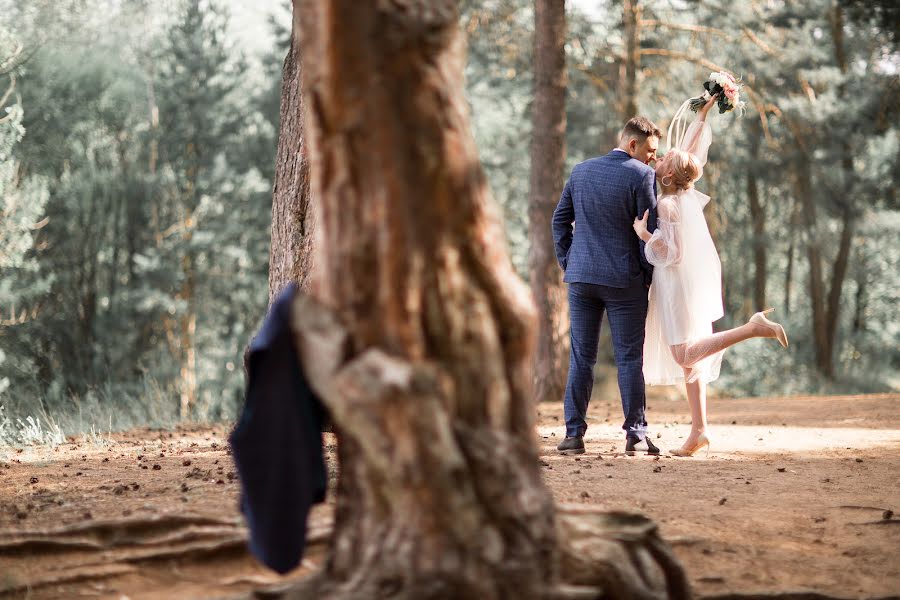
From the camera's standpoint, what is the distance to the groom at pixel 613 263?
652cm

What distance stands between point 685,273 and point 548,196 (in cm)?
577

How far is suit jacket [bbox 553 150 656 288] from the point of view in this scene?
650 cm

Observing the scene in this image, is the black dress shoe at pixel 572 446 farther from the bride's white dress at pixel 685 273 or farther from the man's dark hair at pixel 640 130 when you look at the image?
the man's dark hair at pixel 640 130

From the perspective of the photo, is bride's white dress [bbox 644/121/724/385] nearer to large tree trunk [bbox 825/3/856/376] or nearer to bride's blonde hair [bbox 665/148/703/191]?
bride's blonde hair [bbox 665/148/703/191]

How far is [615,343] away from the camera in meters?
6.66

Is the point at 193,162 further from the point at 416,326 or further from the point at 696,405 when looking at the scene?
the point at 416,326

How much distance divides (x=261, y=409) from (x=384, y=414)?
551 millimetres

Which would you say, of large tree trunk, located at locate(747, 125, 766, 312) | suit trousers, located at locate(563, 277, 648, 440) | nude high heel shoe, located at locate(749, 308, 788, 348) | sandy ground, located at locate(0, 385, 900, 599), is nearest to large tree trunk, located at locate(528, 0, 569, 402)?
sandy ground, located at locate(0, 385, 900, 599)

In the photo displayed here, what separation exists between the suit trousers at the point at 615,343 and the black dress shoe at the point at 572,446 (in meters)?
0.05

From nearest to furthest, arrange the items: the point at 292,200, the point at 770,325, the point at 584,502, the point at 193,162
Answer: the point at 584,502 < the point at 770,325 < the point at 292,200 < the point at 193,162

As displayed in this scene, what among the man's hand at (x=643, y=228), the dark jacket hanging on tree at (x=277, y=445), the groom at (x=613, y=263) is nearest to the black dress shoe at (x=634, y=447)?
the groom at (x=613, y=263)

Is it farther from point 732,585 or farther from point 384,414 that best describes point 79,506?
point 732,585

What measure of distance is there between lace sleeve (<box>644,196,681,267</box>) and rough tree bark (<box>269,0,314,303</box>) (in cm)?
246

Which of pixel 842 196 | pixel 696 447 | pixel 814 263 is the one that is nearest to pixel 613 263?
pixel 696 447
